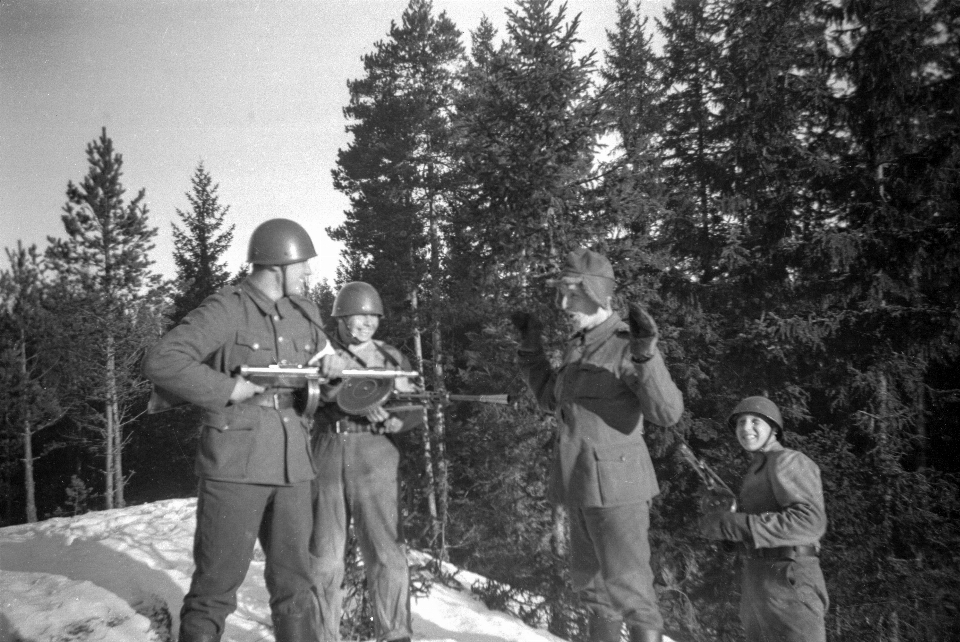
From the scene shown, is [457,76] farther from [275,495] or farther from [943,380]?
[275,495]

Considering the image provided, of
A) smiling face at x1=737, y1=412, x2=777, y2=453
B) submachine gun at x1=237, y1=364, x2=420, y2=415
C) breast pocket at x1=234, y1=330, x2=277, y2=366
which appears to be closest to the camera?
submachine gun at x1=237, y1=364, x2=420, y2=415

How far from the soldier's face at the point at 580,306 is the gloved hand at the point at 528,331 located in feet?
1.12

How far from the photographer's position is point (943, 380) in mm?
15766

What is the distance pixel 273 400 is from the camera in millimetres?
3516

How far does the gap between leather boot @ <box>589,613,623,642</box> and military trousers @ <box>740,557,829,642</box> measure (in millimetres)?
915

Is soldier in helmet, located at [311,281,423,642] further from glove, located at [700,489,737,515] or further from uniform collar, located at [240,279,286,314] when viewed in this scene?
glove, located at [700,489,737,515]

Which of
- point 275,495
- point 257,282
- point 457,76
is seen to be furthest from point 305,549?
point 457,76

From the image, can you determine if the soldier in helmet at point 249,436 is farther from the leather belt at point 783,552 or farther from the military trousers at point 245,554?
the leather belt at point 783,552

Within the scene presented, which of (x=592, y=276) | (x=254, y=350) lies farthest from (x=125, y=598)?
(x=592, y=276)

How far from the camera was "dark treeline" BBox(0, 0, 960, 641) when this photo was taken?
10.8m

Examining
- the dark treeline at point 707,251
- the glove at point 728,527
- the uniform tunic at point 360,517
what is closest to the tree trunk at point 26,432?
the dark treeline at point 707,251

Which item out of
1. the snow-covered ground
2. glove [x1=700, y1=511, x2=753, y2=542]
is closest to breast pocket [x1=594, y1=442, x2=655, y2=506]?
glove [x1=700, y1=511, x2=753, y2=542]

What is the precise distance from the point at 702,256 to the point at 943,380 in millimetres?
6838

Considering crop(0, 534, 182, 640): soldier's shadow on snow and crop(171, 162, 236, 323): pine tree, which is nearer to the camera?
crop(0, 534, 182, 640): soldier's shadow on snow
